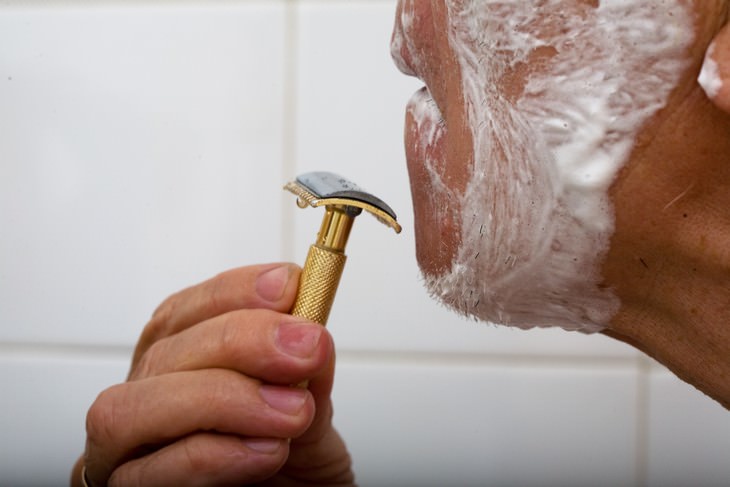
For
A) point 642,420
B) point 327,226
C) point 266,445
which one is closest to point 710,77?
point 327,226

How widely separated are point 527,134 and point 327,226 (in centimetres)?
13

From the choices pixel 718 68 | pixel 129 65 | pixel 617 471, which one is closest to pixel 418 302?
pixel 617 471

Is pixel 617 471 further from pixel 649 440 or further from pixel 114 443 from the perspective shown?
pixel 114 443

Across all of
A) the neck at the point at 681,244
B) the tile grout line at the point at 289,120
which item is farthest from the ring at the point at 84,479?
the neck at the point at 681,244

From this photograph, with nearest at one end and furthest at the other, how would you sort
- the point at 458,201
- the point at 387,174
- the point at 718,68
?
the point at 718,68 < the point at 458,201 < the point at 387,174

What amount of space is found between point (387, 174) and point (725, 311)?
0.43 metres

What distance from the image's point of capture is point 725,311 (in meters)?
0.43

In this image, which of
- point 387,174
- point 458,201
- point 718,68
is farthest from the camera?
point 387,174

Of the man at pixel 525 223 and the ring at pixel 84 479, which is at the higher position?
the man at pixel 525 223

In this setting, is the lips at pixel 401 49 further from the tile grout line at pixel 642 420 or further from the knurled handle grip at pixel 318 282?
the tile grout line at pixel 642 420

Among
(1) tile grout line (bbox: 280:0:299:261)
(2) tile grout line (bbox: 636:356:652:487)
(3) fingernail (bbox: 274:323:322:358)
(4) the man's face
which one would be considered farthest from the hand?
(2) tile grout line (bbox: 636:356:652:487)

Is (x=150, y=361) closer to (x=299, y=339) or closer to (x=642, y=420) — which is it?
(x=299, y=339)

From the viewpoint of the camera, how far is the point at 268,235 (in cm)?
83

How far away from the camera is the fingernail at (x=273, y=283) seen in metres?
0.53
